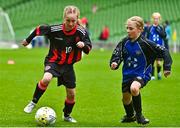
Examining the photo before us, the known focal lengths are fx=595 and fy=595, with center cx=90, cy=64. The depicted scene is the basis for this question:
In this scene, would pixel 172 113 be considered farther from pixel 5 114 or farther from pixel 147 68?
pixel 5 114

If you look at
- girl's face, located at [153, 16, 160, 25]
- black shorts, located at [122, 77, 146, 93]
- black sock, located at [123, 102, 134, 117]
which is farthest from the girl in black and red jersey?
girl's face, located at [153, 16, 160, 25]

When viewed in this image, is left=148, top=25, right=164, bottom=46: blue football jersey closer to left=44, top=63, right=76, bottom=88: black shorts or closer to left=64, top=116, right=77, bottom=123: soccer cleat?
left=64, top=116, right=77, bottom=123: soccer cleat

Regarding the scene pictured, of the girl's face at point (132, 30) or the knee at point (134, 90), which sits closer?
the knee at point (134, 90)

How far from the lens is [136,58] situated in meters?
9.89

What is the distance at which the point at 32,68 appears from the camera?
23.3 meters

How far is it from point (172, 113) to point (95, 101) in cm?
245

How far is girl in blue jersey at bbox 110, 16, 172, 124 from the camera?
387 inches

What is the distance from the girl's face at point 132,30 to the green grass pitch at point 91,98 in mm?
1535

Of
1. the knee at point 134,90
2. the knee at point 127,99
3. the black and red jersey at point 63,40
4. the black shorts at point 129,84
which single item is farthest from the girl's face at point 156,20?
the knee at point 134,90

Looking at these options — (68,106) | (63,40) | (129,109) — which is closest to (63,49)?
(63,40)

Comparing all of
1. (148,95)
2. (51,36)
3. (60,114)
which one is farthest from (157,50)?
(148,95)

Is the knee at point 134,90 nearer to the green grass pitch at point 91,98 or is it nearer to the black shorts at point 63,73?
the green grass pitch at point 91,98

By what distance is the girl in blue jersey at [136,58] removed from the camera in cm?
982

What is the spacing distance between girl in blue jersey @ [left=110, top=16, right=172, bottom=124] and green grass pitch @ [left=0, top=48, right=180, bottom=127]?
25.4 inches
